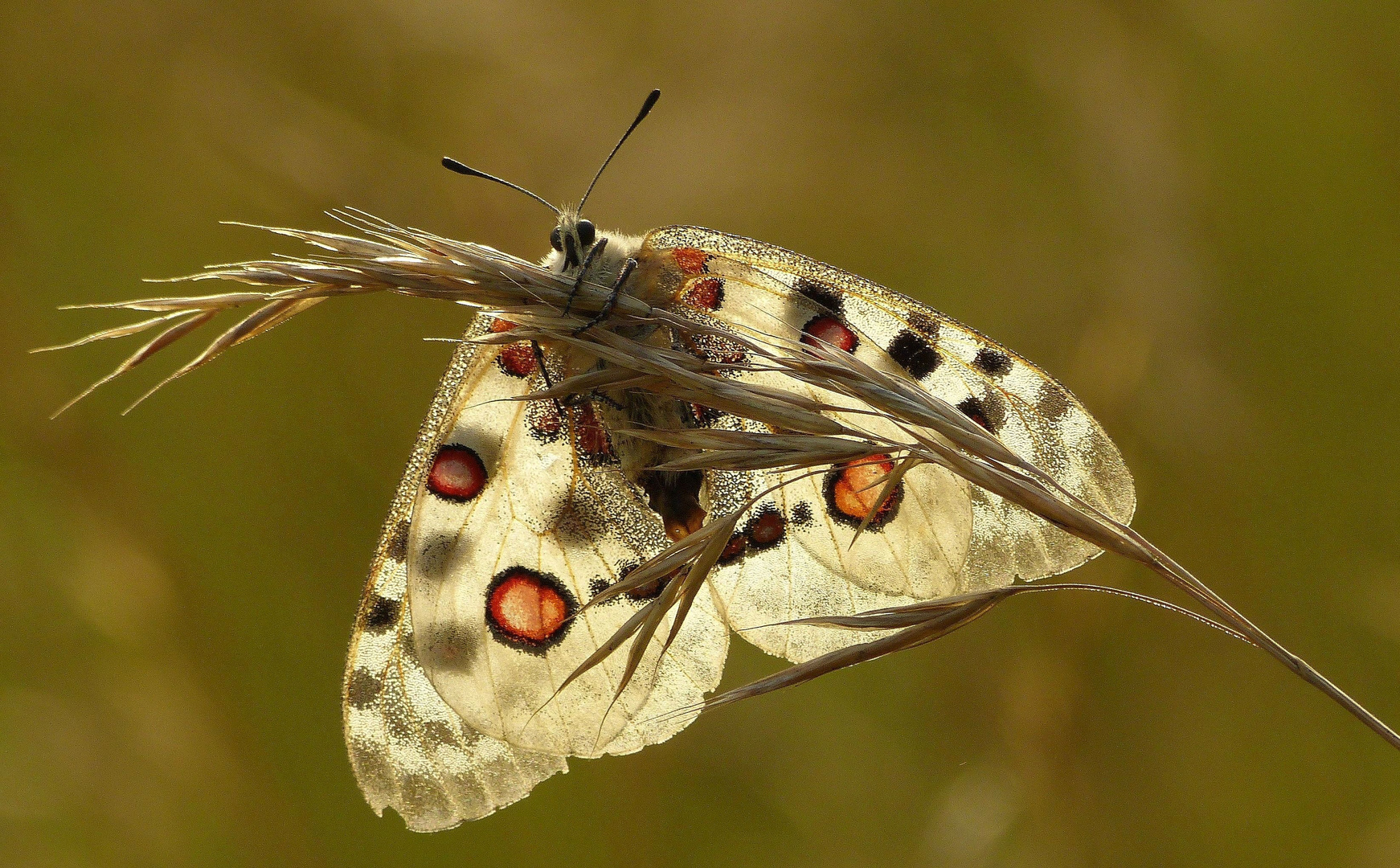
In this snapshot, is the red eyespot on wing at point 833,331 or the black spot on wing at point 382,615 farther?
the black spot on wing at point 382,615

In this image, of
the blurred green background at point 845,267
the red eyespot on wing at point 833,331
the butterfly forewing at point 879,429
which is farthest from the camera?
the blurred green background at point 845,267

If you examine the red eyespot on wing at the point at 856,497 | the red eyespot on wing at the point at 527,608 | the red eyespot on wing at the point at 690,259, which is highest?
the red eyespot on wing at the point at 690,259

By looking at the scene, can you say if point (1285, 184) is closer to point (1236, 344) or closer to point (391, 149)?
point (1236, 344)

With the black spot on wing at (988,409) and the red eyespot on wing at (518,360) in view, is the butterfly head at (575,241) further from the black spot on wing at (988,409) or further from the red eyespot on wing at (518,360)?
the black spot on wing at (988,409)

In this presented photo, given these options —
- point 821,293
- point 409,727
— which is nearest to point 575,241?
point 821,293

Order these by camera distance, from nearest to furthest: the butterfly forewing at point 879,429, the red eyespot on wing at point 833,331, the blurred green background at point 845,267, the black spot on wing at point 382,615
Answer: the butterfly forewing at point 879,429 → the red eyespot on wing at point 833,331 → the black spot on wing at point 382,615 → the blurred green background at point 845,267

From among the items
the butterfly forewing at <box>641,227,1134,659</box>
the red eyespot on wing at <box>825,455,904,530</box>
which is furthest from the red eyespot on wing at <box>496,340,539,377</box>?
the red eyespot on wing at <box>825,455,904,530</box>

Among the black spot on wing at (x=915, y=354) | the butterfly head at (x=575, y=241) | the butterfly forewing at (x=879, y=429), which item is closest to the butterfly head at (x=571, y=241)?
the butterfly head at (x=575, y=241)

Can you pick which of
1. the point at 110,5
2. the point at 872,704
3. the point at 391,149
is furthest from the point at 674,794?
the point at 110,5
